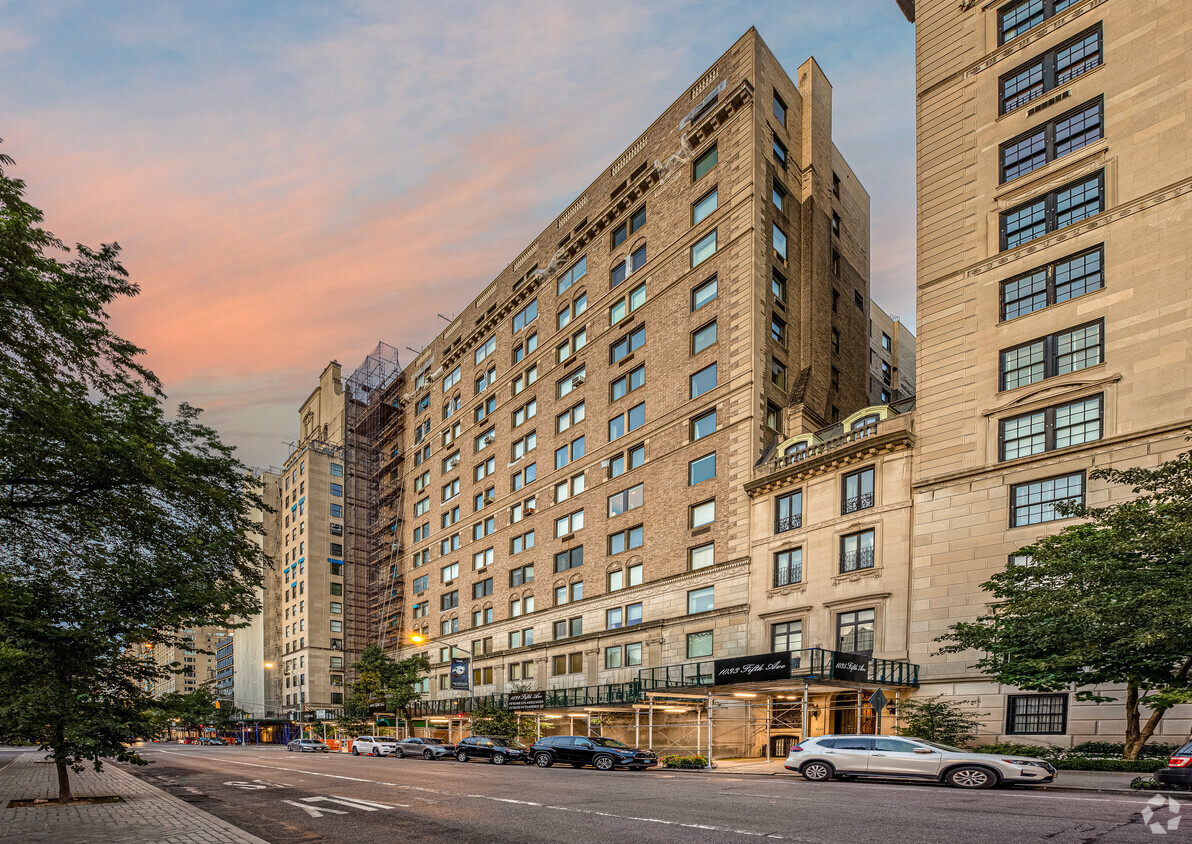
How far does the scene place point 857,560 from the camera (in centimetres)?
3541

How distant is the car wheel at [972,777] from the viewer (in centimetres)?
1931

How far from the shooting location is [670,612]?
44125 mm

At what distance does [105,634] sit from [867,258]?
2063 inches

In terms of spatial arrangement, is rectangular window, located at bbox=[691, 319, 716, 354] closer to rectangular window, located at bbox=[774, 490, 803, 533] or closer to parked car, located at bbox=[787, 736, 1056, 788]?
rectangular window, located at bbox=[774, 490, 803, 533]

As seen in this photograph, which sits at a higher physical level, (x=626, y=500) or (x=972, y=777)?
(x=626, y=500)

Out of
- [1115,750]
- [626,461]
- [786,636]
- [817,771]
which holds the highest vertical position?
[626,461]

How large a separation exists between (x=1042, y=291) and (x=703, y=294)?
1928cm

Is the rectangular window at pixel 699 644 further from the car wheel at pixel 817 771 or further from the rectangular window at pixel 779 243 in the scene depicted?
the rectangular window at pixel 779 243

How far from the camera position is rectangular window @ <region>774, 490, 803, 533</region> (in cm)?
3866

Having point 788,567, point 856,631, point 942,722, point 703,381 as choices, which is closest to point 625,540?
point 703,381

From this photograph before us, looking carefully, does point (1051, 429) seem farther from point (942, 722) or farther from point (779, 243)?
point (779, 243)

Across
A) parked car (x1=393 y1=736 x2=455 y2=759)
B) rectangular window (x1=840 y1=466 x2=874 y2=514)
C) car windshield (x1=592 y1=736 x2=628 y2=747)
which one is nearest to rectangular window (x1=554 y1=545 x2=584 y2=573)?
parked car (x1=393 y1=736 x2=455 y2=759)

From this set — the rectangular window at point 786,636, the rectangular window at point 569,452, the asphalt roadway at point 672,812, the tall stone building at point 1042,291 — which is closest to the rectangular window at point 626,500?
the rectangular window at point 569,452

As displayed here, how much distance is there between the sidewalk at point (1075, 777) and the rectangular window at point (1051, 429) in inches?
458
